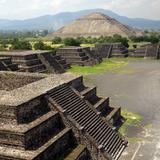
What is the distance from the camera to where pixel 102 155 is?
63.9 feet

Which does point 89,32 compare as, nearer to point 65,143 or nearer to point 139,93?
point 139,93

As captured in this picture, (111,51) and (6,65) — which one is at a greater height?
(6,65)

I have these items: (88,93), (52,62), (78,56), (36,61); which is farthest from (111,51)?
(88,93)

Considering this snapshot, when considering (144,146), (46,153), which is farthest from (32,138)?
(144,146)

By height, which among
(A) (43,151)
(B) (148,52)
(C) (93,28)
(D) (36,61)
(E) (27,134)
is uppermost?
(E) (27,134)

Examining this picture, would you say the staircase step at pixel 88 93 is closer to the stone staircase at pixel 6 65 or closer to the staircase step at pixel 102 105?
the staircase step at pixel 102 105

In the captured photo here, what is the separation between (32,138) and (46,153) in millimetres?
1032

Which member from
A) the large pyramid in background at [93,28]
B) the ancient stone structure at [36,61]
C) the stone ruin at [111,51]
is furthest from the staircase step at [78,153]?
the large pyramid in background at [93,28]

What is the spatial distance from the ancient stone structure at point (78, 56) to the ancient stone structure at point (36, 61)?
23.1 ft

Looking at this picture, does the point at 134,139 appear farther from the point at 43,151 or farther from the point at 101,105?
the point at 43,151

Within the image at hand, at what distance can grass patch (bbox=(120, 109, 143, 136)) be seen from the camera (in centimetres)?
2528

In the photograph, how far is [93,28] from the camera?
17575 centimetres

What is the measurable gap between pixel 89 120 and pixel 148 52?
54.6 meters

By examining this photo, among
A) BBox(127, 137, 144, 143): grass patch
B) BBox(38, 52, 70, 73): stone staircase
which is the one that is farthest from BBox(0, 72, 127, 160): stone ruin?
BBox(38, 52, 70, 73): stone staircase
